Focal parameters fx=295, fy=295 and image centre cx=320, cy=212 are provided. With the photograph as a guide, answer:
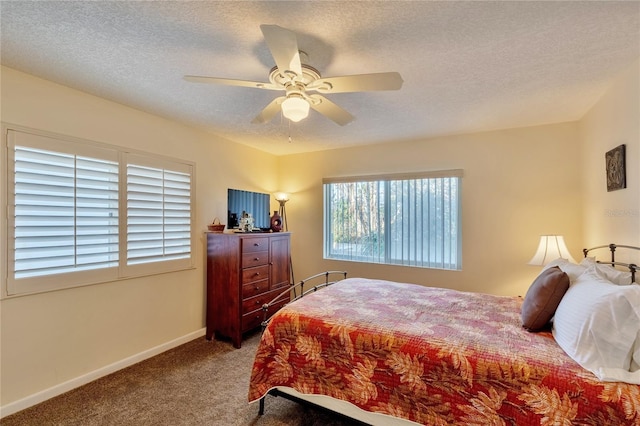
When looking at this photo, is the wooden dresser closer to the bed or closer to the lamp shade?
the bed

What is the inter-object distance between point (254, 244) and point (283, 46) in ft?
7.99

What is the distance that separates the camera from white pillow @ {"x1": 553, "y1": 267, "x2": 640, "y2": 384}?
4.34 feet

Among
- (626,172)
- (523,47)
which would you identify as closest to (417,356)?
(523,47)

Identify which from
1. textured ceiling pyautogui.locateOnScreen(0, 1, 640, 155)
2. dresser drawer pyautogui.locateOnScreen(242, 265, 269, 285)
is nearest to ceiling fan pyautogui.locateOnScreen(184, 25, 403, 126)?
textured ceiling pyautogui.locateOnScreen(0, 1, 640, 155)

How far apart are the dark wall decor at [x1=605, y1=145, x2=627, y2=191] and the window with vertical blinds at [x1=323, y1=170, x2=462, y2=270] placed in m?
1.38

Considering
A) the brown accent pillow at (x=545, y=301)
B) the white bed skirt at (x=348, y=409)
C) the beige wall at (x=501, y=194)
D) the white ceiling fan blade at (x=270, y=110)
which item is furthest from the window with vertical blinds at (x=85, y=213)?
the brown accent pillow at (x=545, y=301)

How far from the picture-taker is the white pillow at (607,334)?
4.34 feet

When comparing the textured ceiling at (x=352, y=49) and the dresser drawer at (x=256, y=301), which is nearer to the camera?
the textured ceiling at (x=352, y=49)

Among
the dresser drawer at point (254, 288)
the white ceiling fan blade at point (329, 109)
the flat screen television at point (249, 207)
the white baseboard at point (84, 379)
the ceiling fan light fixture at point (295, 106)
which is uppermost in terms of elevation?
the white ceiling fan blade at point (329, 109)

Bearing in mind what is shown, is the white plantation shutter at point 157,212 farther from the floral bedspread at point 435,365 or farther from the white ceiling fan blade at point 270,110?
the floral bedspread at point 435,365

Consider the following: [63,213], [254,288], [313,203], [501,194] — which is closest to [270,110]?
[63,213]

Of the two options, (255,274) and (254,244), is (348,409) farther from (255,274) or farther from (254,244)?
(254,244)

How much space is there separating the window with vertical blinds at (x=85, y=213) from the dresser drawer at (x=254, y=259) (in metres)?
0.72

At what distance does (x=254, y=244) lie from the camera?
3.46 meters
